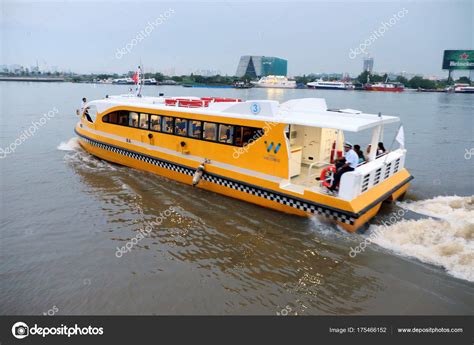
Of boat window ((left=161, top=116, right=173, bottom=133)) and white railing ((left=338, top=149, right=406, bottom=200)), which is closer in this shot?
white railing ((left=338, top=149, right=406, bottom=200))

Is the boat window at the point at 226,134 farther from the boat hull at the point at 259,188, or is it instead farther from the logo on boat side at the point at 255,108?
the boat hull at the point at 259,188

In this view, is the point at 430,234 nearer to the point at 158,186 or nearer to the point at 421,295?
the point at 421,295

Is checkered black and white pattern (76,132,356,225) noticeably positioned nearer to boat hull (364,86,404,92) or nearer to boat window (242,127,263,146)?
boat window (242,127,263,146)

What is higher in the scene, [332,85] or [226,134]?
[332,85]

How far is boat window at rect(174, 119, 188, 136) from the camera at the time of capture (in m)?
10.5

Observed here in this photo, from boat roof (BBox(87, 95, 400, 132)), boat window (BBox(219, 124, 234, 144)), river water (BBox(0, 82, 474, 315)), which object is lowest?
river water (BBox(0, 82, 474, 315))

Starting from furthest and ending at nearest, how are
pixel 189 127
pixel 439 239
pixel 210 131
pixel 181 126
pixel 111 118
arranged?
pixel 111 118 → pixel 181 126 → pixel 189 127 → pixel 210 131 → pixel 439 239

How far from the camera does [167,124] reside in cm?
1098

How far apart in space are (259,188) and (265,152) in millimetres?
937

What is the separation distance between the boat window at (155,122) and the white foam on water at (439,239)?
6.99m

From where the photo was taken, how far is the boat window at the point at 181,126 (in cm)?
1048

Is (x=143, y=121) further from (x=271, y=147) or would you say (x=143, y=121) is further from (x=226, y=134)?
(x=271, y=147)

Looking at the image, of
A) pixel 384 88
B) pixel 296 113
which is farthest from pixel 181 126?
pixel 384 88

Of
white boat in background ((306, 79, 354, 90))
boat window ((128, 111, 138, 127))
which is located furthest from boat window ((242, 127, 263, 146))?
white boat in background ((306, 79, 354, 90))
